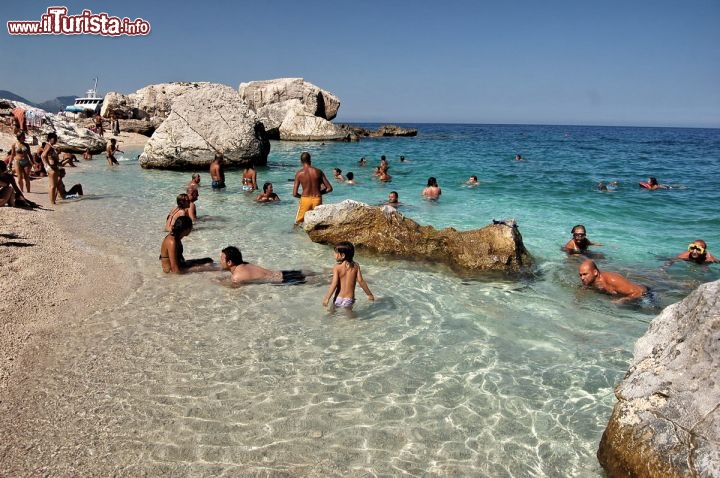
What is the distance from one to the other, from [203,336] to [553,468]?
12.6 feet

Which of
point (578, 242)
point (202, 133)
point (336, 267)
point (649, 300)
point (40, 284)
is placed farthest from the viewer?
point (202, 133)

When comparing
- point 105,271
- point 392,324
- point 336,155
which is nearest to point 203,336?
point 392,324

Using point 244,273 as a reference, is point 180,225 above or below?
above

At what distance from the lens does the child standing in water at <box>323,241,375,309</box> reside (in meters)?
6.26

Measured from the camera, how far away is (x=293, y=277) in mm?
7719

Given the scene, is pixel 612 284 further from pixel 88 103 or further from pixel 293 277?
pixel 88 103

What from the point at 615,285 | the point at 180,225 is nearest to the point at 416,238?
the point at 615,285

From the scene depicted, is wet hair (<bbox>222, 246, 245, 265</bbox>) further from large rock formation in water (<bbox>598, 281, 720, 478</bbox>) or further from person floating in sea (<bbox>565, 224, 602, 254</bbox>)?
person floating in sea (<bbox>565, 224, 602, 254</bbox>)

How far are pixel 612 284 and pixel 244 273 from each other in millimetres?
5434

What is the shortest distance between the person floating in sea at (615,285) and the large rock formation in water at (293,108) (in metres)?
38.2

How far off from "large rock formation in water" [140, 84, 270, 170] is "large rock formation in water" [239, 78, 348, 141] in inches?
893

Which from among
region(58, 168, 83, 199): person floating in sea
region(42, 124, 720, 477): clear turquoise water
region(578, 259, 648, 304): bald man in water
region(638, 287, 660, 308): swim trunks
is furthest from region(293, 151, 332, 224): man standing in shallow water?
region(58, 168, 83, 199): person floating in sea

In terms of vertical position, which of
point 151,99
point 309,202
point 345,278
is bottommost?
point 345,278

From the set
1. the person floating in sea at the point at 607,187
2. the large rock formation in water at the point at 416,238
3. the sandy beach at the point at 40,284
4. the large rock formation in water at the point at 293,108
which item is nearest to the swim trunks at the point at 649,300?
the large rock formation in water at the point at 416,238
